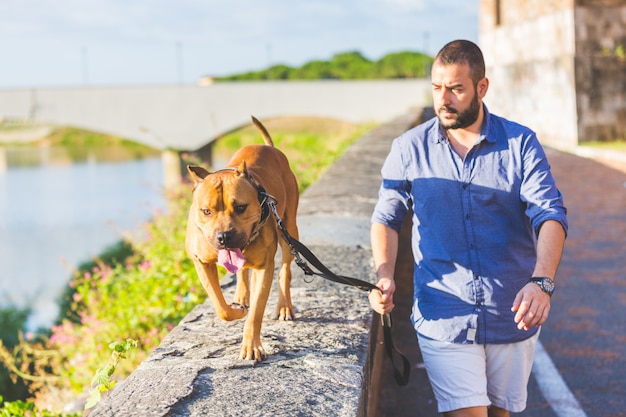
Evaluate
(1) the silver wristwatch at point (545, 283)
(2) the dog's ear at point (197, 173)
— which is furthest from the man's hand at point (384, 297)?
(2) the dog's ear at point (197, 173)

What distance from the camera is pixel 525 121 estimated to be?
923 inches

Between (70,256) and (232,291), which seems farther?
(70,256)

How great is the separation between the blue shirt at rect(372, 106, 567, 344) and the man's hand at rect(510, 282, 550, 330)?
321mm

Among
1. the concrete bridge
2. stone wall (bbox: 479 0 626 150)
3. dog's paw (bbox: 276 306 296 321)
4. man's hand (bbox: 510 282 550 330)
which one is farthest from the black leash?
the concrete bridge

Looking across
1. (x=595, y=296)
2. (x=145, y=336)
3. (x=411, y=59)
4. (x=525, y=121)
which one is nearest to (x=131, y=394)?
(x=145, y=336)

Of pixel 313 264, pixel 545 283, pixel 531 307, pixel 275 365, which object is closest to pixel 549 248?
pixel 545 283

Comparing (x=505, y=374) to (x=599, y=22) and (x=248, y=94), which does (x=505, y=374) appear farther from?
(x=248, y=94)

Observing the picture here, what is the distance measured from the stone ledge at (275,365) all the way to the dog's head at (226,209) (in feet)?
1.31

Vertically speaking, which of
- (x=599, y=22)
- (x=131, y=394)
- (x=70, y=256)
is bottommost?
(x=70, y=256)

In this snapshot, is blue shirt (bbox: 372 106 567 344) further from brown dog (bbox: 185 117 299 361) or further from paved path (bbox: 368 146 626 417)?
paved path (bbox: 368 146 626 417)

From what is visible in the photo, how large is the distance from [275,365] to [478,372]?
82 centimetres

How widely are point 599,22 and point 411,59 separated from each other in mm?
40904

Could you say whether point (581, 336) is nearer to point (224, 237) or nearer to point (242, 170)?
point (242, 170)

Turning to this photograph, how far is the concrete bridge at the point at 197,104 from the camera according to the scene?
39625 millimetres
